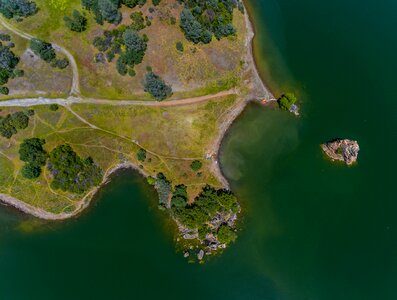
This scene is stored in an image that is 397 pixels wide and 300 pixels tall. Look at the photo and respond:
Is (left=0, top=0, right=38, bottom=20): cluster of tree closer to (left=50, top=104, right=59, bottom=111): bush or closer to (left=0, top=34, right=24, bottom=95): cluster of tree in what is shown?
(left=0, top=34, right=24, bottom=95): cluster of tree

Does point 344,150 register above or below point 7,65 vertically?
below

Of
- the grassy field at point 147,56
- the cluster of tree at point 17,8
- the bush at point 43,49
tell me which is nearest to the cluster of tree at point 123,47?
the grassy field at point 147,56

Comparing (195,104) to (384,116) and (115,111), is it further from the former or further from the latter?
(384,116)

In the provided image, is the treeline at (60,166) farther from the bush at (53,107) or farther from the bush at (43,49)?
the bush at (43,49)

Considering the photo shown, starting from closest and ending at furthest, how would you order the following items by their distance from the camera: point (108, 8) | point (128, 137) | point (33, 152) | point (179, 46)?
1. point (33, 152)
2. point (108, 8)
3. point (128, 137)
4. point (179, 46)

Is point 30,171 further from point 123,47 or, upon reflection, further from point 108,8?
point 108,8

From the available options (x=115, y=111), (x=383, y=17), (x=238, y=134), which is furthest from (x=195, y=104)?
(x=383, y=17)

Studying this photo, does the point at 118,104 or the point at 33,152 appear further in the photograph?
the point at 118,104

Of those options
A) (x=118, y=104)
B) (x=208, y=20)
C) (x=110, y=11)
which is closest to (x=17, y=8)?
(x=110, y=11)

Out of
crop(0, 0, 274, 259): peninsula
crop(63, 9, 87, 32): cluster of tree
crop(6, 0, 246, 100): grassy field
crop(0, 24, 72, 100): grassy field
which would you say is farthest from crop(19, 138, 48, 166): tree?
crop(63, 9, 87, 32): cluster of tree
